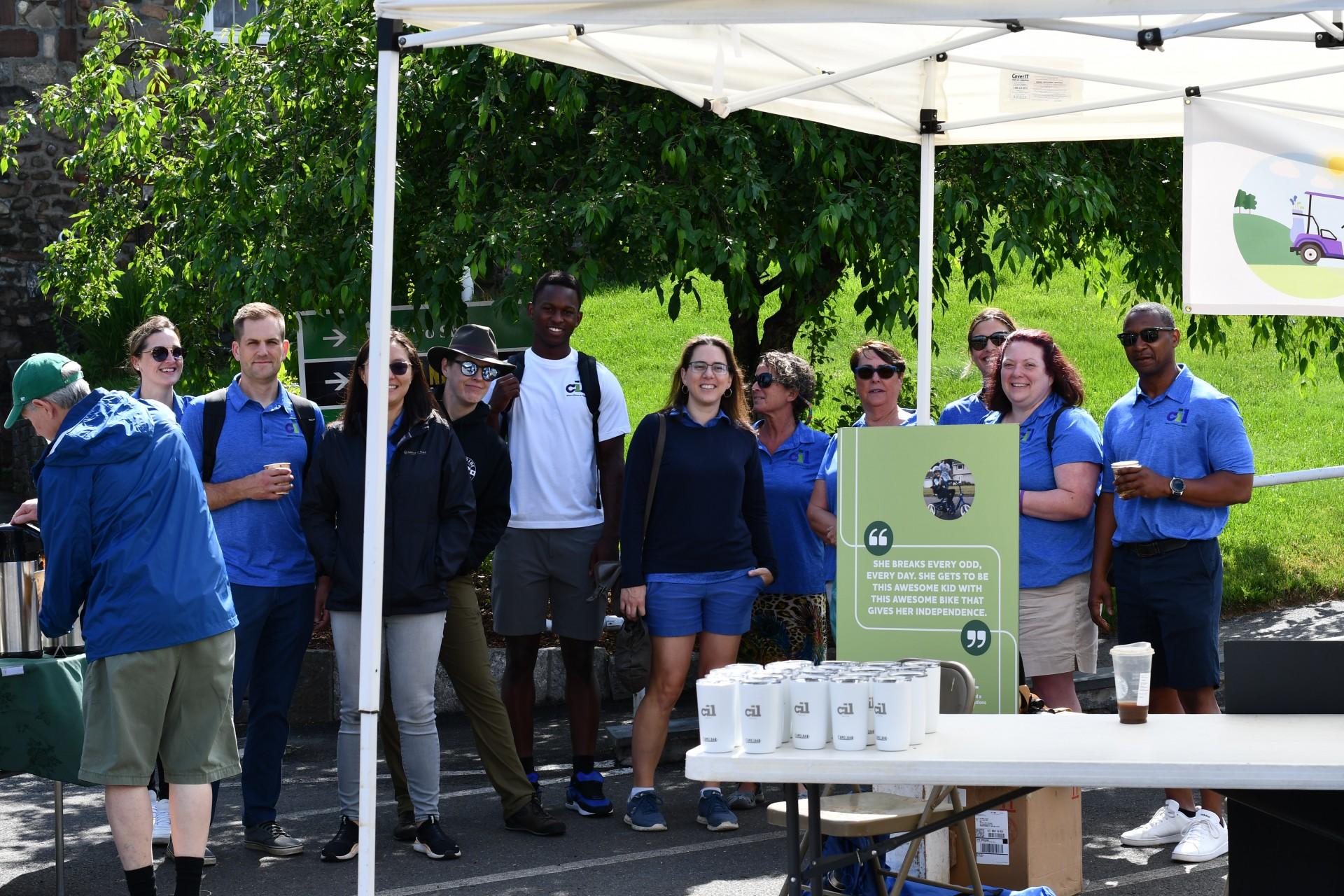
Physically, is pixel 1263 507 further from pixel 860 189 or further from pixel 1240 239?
pixel 1240 239

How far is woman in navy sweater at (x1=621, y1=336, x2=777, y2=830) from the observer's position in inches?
234

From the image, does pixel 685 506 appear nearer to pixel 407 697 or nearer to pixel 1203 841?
pixel 407 697

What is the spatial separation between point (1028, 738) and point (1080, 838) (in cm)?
151

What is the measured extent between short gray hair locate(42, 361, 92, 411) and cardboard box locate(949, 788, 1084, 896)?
10.2 ft

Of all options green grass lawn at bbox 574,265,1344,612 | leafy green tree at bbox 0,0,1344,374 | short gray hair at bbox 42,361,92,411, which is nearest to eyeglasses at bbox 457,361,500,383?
leafy green tree at bbox 0,0,1344,374

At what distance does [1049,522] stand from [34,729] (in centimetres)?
366

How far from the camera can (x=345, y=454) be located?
18.3 ft

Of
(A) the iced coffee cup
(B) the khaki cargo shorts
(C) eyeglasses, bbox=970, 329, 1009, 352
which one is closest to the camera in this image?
(A) the iced coffee cup

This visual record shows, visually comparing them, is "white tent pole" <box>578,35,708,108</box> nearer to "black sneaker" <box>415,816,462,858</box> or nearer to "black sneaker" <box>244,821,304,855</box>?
"black sneaker" <box>415,816,462,858</box>

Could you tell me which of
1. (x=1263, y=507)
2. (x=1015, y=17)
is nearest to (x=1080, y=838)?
(x=1015, y=17)

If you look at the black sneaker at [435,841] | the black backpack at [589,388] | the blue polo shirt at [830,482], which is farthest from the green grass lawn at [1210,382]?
the black sneaker at [435,841]

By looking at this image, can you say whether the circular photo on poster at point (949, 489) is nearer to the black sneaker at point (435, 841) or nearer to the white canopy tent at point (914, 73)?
the white canopy tent at point (914, 73)

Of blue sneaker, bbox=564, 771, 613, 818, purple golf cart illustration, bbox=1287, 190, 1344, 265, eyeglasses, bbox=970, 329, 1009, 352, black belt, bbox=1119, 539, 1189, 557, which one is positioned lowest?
blue sneaker, bbox=564, 771, 613, 818

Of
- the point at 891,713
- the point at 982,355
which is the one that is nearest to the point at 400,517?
the point at 891,713
